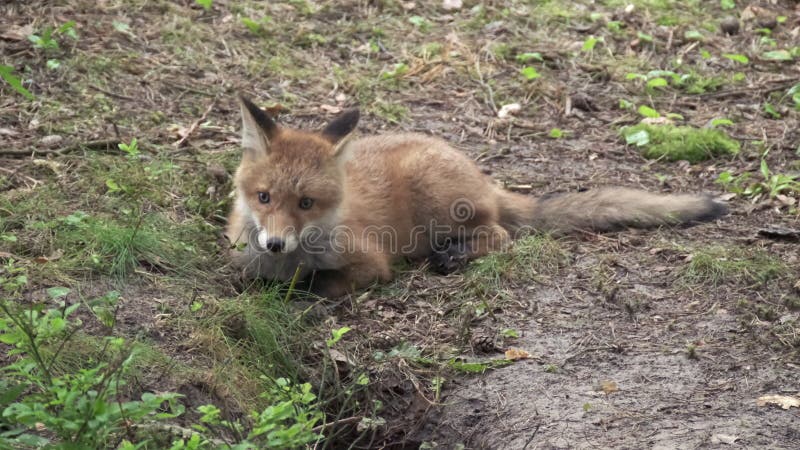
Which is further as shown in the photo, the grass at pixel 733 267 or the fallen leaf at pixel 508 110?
the fallen leaf at pixel 508 110

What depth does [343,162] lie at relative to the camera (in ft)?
20.0

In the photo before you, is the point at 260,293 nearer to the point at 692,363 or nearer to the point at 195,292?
the point at 195,292

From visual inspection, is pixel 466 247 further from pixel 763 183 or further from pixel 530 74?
pixel 530 74

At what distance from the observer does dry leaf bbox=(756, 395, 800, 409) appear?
4539 mm

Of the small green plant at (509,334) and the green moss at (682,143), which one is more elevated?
the green moss at (682,143)

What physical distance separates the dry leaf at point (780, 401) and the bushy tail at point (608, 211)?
219 centimetres

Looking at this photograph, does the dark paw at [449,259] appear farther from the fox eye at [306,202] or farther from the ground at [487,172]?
the fox eye at [306,202]

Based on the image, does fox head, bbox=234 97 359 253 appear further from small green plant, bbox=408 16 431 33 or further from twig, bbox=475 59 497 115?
small green plant, bbox=408 16 431 33

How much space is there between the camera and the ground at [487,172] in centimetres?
486

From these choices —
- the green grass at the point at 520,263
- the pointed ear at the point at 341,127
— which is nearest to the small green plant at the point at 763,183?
the green grass at the point at 520,263

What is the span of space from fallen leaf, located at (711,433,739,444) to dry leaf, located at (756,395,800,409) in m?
0.38

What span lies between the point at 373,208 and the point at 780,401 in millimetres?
2979

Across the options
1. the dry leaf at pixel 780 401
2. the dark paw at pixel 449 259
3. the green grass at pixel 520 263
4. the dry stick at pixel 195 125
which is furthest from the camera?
the dry stick at pixel 195 125

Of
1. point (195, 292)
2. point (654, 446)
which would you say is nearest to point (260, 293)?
point (195, 292)
